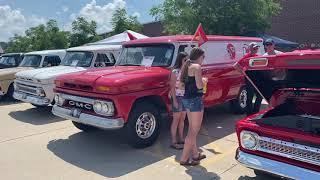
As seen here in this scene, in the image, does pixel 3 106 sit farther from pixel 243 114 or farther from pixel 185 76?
pixel 185 76

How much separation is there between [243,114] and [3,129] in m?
5.95

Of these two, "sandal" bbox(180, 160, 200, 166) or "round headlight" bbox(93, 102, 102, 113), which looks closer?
"sandal" bbox(180, 160, 200, 166)

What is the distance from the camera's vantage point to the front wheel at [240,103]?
909cm

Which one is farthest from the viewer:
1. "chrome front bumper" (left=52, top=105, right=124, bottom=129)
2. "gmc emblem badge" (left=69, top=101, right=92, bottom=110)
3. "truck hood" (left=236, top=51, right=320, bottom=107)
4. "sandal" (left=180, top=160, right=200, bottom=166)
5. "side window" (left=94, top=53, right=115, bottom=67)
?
"side window" (left=94, top=53, right=115, bottom=67)

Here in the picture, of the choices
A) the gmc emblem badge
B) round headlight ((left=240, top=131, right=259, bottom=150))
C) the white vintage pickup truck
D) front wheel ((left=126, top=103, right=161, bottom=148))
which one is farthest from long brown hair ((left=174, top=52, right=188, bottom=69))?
the white vintage pickup truck

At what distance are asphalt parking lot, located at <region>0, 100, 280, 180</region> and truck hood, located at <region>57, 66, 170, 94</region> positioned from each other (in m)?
1.16

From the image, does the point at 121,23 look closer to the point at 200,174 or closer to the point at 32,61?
the point at 32,61

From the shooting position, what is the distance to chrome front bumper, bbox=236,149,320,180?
12.2 feet

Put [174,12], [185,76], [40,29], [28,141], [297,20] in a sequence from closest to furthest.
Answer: [185,76] → [28,141] → [174,12] → [297,20] → [40,29]

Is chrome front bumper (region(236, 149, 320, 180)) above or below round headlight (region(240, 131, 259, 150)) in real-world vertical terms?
below

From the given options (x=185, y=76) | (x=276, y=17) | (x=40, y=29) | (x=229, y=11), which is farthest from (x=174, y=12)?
(x=185, y=76)

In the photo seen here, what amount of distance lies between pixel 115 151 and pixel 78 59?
4758mm

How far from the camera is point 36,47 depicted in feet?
90.6

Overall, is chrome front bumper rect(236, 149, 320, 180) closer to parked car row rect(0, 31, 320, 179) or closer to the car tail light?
parked car row rect(0, 31, 320, 179)
